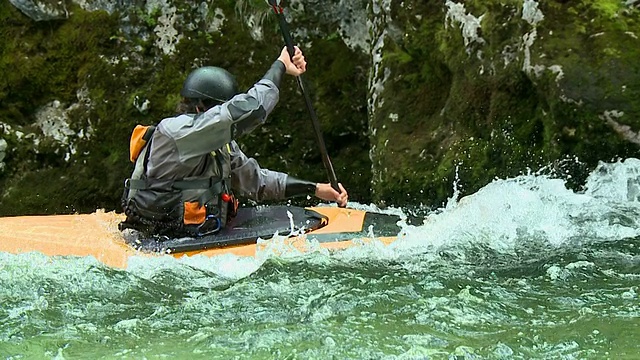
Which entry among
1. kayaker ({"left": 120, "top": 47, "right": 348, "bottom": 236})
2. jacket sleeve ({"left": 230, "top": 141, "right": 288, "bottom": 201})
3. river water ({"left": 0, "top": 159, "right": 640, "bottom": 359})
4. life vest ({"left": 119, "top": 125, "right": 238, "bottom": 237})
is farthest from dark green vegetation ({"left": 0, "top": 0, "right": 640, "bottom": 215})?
life vest ({"left": 119, "top": 125, "right": 238, "bottom": 237})

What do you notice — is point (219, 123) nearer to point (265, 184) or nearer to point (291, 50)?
point (291, 50)

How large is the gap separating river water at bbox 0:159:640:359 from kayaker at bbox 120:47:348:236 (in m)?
0.42

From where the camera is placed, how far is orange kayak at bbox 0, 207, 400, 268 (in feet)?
14.4

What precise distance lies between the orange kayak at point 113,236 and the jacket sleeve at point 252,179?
312mm

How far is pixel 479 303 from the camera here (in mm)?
3225

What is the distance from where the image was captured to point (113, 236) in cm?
468

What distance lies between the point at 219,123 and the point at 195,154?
282 mm

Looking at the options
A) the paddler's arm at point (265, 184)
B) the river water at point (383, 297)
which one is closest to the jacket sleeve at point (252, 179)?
the paddler's arm at point (265, 184)

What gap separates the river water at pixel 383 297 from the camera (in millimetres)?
2738

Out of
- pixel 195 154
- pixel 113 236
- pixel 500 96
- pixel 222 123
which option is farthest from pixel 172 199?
pixel 500 96

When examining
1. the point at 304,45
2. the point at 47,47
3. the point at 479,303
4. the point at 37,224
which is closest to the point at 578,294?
the point at 479,303

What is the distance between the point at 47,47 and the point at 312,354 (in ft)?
21.9

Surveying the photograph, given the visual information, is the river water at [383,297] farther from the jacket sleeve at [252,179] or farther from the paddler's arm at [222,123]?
the jacket sleeve at [252,179]

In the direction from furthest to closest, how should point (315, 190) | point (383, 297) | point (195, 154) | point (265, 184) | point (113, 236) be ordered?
point (265, 184) < point (315, 190) < point (113, 236) < point (195, 154) < point (383, 297)
